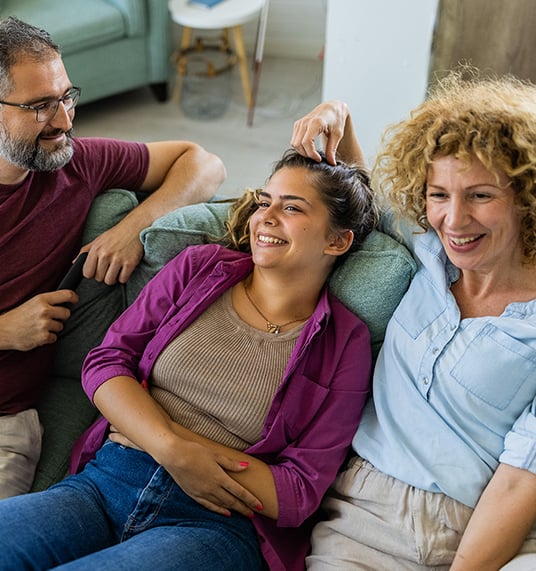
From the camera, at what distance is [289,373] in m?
1.68

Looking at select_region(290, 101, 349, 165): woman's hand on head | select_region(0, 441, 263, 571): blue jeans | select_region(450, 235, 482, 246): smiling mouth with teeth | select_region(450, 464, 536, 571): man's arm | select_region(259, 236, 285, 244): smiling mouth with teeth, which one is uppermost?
select_region(290, 101, 349, 165): woman's hand on head

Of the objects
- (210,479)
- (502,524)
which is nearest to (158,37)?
(210,479)

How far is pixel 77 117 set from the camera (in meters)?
4.17

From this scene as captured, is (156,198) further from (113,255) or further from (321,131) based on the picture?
(321,131)

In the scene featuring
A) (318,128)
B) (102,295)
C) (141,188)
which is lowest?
(102,295)

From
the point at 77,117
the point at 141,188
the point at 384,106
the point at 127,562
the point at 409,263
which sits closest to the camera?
the point at 127,562

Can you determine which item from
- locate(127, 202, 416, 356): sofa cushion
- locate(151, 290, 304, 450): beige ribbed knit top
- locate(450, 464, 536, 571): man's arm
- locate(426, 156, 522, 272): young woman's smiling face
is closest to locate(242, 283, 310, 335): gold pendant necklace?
locate(151, 290, 304, 450): beige ribbed knit top

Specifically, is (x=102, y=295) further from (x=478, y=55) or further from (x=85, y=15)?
(x=85, y=15)

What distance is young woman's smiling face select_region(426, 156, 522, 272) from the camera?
1.53 meters

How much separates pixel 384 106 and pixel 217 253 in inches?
52.7

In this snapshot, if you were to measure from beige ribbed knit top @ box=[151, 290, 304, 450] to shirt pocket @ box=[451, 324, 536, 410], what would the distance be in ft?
1.26

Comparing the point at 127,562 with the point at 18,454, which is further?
the point at 18,454

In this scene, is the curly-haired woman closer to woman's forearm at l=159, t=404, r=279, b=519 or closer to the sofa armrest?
woman's forearm at l=159, t=404, r=279, b=519

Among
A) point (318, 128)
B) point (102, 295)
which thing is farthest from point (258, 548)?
point (318, 128)
